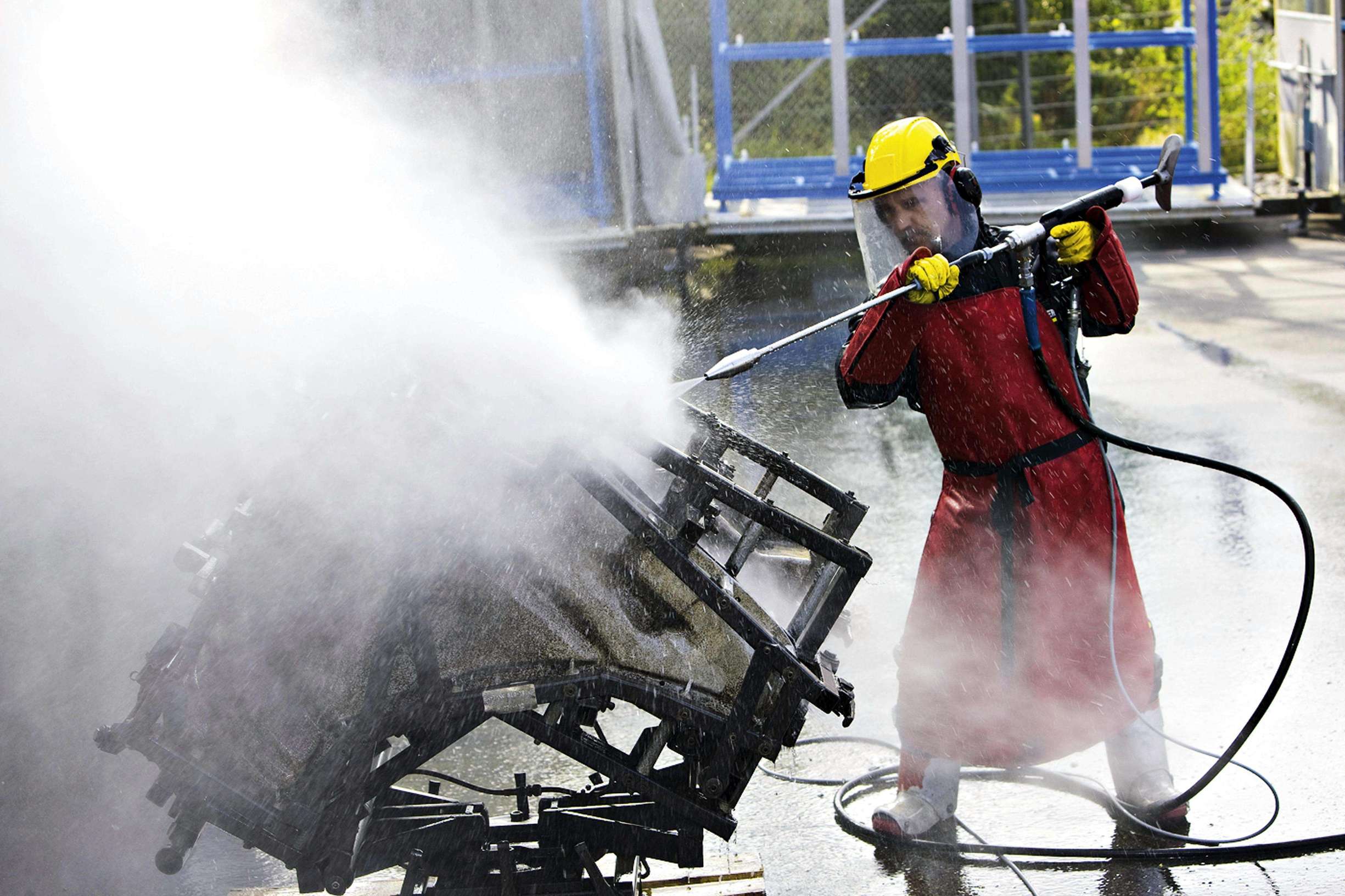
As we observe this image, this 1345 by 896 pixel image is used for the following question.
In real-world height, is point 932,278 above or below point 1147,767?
above

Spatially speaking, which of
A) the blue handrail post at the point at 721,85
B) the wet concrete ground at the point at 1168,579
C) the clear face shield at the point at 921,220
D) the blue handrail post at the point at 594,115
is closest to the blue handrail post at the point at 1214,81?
the wet concrete ground at the point at 1168,579

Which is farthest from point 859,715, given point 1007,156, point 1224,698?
point 1007,156

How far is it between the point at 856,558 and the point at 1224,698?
6.45 ft

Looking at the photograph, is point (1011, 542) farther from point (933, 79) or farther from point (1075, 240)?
point (933, 79)

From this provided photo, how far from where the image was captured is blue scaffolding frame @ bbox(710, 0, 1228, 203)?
36.4ft

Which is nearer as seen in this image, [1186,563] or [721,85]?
[1186,563]

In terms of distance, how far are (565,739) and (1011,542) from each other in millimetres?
1231

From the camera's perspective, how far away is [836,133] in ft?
37.0

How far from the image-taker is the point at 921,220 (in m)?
3.20

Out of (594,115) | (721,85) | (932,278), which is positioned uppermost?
(721,85)

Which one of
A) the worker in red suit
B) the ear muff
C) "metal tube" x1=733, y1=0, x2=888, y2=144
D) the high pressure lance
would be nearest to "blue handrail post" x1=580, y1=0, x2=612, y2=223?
"metal tube" x1=733, y1=0, x2=888, y2=144

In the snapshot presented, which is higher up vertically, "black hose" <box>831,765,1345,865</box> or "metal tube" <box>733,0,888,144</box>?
"metal tube" <box>733,0,888,144</box>

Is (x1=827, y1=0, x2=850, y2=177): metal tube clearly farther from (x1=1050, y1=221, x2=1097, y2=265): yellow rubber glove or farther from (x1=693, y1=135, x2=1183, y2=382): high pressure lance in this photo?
(x1=1050, y1=221, x2=1097, y2=265): yellow rubber glove

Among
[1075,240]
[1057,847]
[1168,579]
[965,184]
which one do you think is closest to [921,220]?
[965,184]
